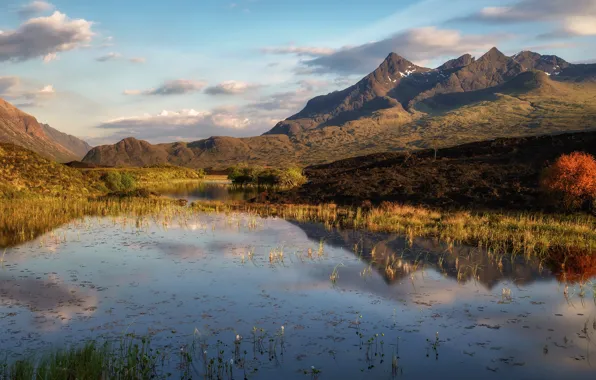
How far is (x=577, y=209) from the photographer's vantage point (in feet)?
116

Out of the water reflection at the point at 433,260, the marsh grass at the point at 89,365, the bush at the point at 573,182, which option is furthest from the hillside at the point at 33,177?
the bush at the point at 573,182

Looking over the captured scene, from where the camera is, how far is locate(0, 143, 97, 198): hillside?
45.5m

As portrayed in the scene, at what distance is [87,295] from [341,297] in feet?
27.4

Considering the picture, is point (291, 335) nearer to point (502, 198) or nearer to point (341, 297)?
point (341, 297)

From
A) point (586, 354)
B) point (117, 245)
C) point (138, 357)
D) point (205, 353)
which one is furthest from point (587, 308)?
point (117, 245)

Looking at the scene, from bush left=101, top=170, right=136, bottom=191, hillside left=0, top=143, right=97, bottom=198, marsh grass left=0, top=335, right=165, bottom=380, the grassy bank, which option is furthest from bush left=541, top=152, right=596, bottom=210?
bush left=101, top=170, right=136, bottom=191

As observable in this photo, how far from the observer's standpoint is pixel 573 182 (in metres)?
35.0

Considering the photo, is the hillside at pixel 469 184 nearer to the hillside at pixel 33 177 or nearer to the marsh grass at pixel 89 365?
the hillside at pixel 33 177

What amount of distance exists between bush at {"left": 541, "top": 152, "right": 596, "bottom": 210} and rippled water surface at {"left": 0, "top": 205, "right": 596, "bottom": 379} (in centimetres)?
1632

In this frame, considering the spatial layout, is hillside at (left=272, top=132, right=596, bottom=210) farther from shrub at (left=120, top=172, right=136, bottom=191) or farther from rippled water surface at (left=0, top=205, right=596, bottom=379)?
shrub at (left=120, top=172, right=136, bottom=191)

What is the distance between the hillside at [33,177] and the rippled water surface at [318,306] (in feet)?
79.9

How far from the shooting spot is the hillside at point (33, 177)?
45500 millimetres

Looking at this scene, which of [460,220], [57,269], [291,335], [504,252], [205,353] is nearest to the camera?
[205,353]

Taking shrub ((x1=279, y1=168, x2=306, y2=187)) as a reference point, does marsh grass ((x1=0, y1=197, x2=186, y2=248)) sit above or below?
below
